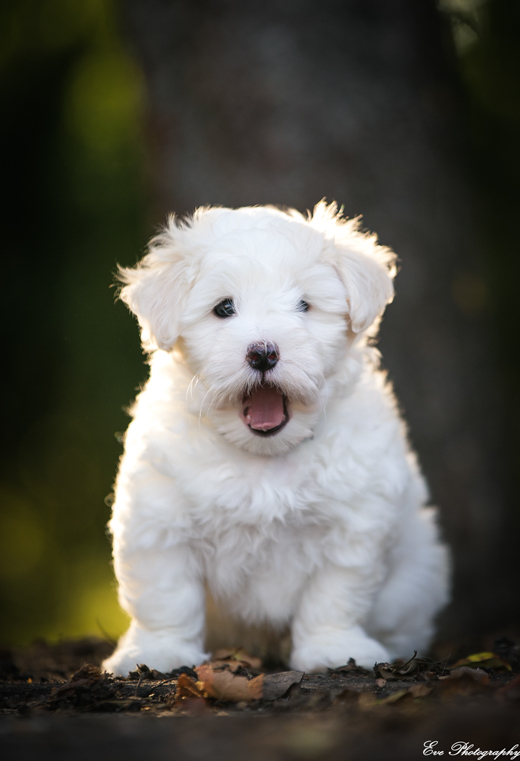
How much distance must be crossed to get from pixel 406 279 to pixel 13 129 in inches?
193

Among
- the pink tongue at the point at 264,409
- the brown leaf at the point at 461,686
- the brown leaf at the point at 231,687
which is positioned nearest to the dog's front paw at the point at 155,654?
the brown leaf at the point at 231,687

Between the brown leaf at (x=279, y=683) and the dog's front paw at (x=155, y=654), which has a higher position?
the dog's front paw at (x=155, y=654)

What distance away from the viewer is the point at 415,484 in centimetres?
422

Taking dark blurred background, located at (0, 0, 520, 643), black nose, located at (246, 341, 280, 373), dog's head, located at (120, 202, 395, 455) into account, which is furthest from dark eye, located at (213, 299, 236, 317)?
dark blurred background, located at (0, 0, 520, 643)

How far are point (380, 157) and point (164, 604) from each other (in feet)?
12.2

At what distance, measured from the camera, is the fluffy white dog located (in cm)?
333

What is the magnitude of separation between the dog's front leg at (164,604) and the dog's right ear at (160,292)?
1.04 m

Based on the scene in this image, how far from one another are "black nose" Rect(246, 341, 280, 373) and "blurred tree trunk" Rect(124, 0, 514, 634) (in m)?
2.58

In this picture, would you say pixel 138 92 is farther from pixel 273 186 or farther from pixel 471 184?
pixel 471 184

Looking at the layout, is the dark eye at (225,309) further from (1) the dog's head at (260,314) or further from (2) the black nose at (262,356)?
(2) the black nose at (262,356)

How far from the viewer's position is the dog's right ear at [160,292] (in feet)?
11.3

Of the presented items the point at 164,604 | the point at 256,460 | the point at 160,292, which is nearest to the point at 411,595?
the point at 256,460

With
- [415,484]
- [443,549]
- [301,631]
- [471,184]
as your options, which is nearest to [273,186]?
[471,184]

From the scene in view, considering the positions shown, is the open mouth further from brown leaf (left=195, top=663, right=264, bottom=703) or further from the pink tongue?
brown leaf (left=195, top=663, right=264, bottom=703)
